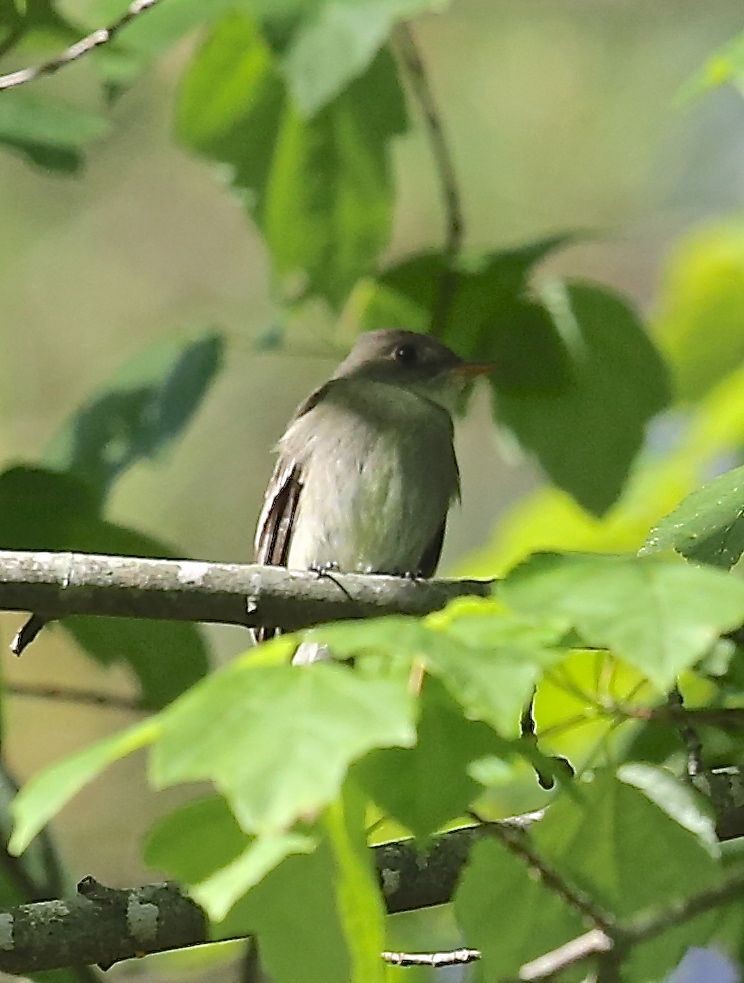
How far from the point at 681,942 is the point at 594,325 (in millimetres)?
1373

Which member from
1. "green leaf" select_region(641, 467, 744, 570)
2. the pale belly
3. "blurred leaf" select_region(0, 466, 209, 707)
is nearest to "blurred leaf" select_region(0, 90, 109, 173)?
"blurred leaf" select_region(0, 466, 209, 707)

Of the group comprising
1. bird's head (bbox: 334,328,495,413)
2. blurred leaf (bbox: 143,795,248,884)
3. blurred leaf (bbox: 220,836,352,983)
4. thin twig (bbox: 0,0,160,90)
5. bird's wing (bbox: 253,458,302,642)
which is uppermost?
thin twig (bbox: 0,0,160,90)

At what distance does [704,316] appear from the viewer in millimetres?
3213

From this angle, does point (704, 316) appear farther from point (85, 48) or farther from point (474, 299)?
point (85, 48)

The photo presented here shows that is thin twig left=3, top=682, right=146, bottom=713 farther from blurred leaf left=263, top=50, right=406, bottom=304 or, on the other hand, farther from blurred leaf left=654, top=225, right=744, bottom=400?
blurred leaf left=654, top=225, right=744, bottom=400

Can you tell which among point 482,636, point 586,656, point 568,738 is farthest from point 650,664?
point 568,738

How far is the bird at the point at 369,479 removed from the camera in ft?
10.0

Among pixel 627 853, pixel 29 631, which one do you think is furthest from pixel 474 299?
pixel 627 853

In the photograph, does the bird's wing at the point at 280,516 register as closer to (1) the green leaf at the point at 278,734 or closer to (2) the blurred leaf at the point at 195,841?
(2) the blurred leaf at the point at 195,841

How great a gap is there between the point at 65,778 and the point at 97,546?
1.10m

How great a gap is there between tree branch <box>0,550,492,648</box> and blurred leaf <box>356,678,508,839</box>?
54 centimetres

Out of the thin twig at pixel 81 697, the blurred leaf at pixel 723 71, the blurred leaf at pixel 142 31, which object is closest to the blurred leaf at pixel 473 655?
the blurred leaf at pixel 723 71

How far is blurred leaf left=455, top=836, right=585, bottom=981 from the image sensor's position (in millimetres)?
1346

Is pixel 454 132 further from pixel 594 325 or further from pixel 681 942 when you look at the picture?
pixel 681 942
